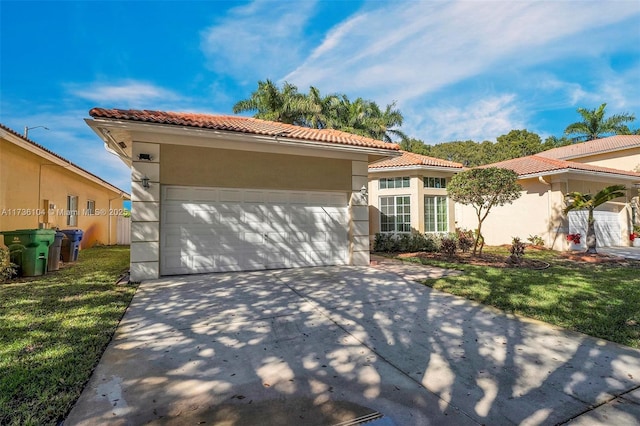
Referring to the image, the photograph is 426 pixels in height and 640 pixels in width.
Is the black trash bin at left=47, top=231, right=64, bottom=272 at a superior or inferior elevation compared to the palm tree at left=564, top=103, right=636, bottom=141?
inferior

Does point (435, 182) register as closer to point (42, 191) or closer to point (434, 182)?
point (434, 182)

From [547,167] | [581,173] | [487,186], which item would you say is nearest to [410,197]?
[487,186]

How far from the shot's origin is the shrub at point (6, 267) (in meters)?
7.19

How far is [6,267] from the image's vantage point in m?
7.25

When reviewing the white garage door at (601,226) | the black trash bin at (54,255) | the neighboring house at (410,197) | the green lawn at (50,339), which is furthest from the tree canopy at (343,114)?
the green lawn at (50,339)

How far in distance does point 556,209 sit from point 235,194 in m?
15.2

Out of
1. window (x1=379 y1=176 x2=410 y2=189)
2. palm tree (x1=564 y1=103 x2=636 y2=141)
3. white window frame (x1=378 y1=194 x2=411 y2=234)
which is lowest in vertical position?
white window frame (x1=378 y1=194 x2=411 y2=234)

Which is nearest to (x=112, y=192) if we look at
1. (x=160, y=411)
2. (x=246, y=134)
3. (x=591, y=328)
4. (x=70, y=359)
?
(x=246, y=134)

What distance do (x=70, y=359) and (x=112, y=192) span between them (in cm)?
2188

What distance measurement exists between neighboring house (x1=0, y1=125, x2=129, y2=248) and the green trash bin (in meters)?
1.36

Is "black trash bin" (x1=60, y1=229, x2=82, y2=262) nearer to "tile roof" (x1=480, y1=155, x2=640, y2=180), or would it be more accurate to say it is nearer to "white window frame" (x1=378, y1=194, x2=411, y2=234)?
"white window frame" (x1=378, y1=194, x2=411, y2=234)

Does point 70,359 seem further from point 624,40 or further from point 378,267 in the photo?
point 624,40

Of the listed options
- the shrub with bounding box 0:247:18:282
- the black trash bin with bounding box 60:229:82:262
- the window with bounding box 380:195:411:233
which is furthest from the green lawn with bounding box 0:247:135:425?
the window with bounding box 380:195:411:233

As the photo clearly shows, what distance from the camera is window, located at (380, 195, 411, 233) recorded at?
47.4 feet
